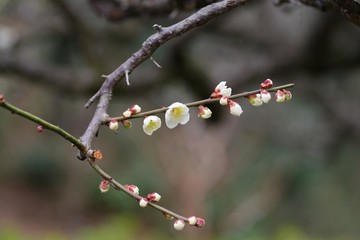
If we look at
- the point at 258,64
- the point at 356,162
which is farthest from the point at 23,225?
the point at 258,64

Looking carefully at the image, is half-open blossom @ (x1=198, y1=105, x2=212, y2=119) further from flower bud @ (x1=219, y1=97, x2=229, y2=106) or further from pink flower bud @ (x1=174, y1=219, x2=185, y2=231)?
pink flower bud @ (x1=174, y1=219, x2=185, y2=231)

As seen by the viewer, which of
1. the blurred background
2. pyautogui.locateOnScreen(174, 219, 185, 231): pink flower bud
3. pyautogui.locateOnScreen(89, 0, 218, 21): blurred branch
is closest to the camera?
pyautogui.locateOnScreen(174, 219, 185, 231): pink flower bud

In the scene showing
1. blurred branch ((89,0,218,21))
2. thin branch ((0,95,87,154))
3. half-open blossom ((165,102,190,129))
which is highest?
blurred branch ((89,0,218,21))

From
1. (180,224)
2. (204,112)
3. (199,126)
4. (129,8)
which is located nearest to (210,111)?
(204,112)

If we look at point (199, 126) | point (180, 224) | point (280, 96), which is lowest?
point (180, 224)

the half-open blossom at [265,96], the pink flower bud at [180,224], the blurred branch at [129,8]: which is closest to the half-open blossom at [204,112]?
the half-open blossom at [265,96]

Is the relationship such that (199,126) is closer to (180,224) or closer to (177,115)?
(177,115)

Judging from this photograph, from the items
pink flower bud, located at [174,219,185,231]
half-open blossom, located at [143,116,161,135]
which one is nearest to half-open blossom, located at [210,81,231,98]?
half-open blossom, located at [143,116,161,135]

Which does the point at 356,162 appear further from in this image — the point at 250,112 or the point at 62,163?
the point at 62,163

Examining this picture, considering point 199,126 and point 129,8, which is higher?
point 199,126

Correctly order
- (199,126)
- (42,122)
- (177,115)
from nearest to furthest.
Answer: (42,122)
(177,115)
(199,126)
